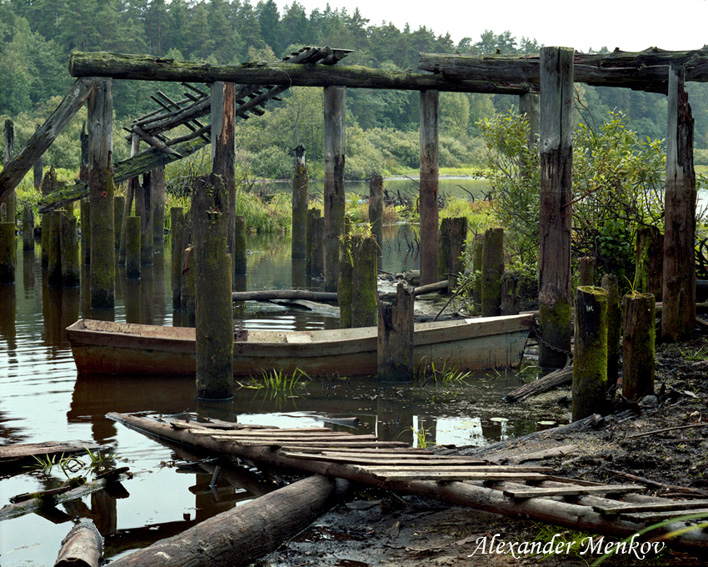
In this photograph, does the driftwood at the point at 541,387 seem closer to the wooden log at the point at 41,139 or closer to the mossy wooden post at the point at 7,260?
the wooden log at the point at 41,139

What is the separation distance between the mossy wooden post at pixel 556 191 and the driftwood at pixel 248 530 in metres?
4.73

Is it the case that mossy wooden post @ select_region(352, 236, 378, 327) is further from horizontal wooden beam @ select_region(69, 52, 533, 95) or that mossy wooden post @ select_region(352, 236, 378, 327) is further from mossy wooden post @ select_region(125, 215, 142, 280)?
mossy wooden post @ select_region(125, 215, 142, 280)

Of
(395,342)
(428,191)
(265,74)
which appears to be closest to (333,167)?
(428,191)

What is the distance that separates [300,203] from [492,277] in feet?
28.4

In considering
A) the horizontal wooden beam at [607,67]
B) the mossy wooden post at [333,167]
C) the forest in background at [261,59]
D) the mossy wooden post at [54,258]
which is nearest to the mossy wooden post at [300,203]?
the mossy wooden post at [333,167]

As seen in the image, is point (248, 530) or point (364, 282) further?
point (364, 282)

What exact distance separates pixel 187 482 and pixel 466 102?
73845 millimetres

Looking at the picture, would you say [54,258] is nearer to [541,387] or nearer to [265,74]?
[265,74]

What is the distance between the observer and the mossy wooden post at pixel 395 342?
898 centimetres

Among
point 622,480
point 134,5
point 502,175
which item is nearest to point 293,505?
point 622,480

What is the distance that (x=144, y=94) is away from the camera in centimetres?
5962

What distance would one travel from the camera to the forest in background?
47.8 meters

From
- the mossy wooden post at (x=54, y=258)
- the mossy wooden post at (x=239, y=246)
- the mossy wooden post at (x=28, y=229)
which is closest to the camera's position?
the mossy wooden post at (x=54, y=258)

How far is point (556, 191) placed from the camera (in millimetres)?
9078
